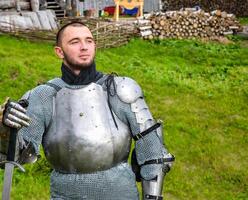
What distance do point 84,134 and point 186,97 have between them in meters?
7.66

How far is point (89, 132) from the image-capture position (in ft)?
10.4

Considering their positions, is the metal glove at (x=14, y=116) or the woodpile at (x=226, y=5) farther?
the woodpile at (x=226, y=5)

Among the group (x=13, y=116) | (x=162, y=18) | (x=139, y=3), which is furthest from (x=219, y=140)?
(x=139, y=3)

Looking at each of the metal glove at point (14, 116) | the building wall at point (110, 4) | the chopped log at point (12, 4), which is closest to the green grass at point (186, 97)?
the chopped log at point (12, 4)

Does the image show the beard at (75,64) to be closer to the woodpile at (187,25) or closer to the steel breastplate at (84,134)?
the steel breastplate at (84,134)

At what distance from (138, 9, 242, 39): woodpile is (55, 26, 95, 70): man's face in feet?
41.9

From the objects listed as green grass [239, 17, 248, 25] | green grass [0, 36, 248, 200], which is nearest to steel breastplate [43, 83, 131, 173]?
green grass [0, 36, 248, 200]

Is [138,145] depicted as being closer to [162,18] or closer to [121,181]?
[121,181]

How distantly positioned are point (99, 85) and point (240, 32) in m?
15.5

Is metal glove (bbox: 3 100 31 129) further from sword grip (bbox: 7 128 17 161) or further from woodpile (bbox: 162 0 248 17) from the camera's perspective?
woodpile (bbox: 162 0 248 17)

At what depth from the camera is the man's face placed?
323 centimetres

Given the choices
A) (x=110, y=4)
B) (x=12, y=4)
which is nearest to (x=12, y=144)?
(x=12, y=4)

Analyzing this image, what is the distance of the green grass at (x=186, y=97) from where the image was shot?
7.14 meters

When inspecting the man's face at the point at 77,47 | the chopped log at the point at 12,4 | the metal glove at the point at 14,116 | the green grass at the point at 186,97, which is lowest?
the green grass at the point at 186,97
